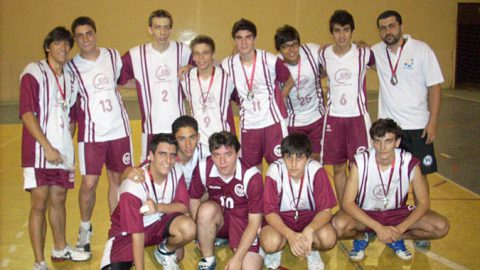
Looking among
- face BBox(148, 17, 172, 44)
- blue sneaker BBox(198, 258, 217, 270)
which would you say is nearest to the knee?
blue sneaker BBox(198, 258, 217, 270)

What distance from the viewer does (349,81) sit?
512cm

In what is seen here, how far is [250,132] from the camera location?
197 inches

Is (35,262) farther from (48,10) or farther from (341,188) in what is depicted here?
(48,10)

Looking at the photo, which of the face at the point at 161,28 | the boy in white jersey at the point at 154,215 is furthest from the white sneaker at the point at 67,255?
the face at the point at 161,28

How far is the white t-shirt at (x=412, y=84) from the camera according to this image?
5.07 meters

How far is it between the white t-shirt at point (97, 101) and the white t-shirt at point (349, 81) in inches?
75.2

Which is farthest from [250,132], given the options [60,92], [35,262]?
[35,262]

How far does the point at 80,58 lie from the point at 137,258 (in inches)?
73.8

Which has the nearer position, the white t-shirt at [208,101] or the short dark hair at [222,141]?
the short dark hair at [222,141]

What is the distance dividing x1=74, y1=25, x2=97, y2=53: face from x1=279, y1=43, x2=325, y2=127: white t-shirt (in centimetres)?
174

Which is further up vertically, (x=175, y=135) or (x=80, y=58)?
(x=80, y=58)

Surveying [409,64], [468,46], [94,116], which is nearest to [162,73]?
[94,116]

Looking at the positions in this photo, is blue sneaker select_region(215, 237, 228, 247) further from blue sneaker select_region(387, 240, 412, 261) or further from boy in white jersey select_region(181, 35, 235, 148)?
blue sneaker select_region(387, 240, 412, 261)

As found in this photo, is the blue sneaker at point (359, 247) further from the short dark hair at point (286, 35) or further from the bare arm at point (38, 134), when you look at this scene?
the bare arm at point (38, 134)
